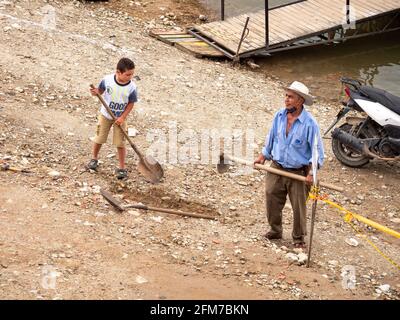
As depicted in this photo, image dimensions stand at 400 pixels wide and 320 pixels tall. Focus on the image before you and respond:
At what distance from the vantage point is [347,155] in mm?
8352

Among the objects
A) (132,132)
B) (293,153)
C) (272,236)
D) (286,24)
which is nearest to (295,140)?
(293,153)

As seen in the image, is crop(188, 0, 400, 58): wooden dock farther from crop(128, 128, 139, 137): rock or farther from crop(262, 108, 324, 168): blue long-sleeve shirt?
crop(262, 108, 324, 168): blue long-sleeve shirt

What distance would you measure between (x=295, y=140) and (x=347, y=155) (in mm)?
2682

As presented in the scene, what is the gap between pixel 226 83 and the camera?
10047 mm

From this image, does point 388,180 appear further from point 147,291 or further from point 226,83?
point 147,291

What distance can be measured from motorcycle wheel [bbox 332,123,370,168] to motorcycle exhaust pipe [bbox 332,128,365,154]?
0.41 ft

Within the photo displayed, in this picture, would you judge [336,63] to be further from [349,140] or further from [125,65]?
[125,65]

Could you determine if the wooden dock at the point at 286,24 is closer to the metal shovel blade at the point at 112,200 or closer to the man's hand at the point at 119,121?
the man's hand at the point at 119,121

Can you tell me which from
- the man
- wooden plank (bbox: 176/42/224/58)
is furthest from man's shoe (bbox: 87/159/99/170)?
wooden plank (bbox: 176/42/224/58)

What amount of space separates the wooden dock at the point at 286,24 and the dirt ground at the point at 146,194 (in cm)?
61

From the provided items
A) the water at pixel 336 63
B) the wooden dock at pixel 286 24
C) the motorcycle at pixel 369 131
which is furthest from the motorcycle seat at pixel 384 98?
the wooden dock at pixel 286 24

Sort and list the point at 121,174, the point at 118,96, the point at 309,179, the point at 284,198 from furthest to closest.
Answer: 1. the point at 121,174
2. the point at 118,96
3. the point at 284,198
4. the point at 309,179

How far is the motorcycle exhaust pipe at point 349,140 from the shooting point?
8.05m
